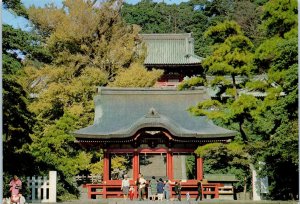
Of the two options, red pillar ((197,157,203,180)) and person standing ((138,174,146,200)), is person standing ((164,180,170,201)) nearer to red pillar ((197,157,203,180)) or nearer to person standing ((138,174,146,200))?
person standing ((138,174,146,200))

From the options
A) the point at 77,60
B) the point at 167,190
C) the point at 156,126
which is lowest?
the point at 167,190

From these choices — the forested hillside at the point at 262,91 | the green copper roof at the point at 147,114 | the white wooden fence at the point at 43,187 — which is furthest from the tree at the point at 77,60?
the forested hillside at the point at 262,91

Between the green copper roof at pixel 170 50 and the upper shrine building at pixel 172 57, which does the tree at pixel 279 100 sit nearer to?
the upper shrine building at pixel 172 57

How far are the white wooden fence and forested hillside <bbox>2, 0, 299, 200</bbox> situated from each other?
62 centimetres

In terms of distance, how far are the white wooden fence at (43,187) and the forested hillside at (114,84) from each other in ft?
2.04

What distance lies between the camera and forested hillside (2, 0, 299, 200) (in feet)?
60.5

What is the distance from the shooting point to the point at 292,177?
19750 millimetres

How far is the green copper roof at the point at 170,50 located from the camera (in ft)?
143

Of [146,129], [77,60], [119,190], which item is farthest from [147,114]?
[77,60]

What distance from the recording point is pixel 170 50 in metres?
46.4

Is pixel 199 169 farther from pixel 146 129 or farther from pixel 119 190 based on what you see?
pixel 119 190

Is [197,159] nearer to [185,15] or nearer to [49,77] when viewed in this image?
[49,77]

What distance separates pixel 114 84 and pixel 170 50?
55.9ft

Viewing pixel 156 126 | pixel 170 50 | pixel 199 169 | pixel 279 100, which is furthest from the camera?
pixel 170 50
